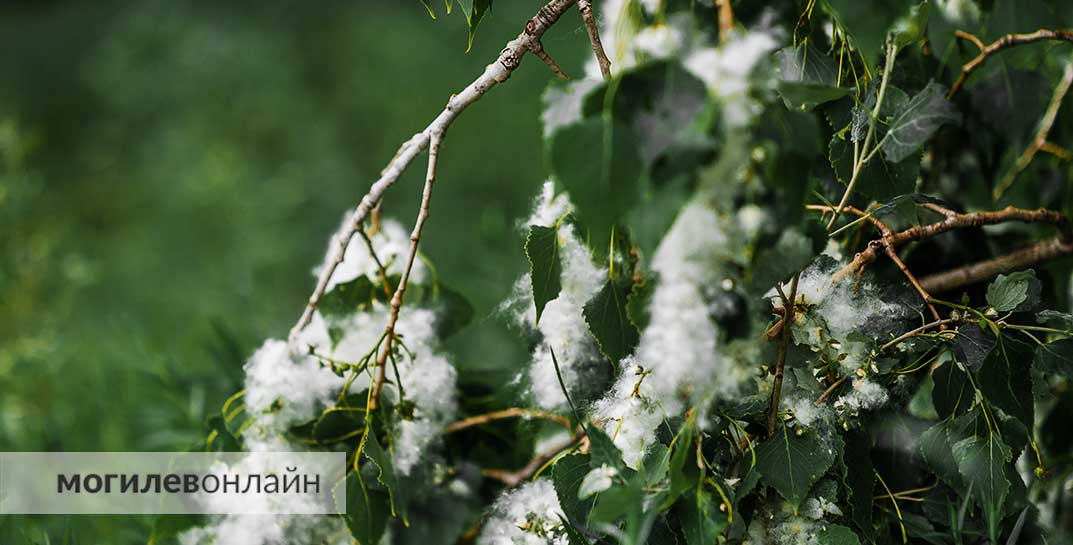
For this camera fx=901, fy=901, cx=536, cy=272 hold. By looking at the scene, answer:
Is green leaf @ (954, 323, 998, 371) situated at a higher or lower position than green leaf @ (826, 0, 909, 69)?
lower

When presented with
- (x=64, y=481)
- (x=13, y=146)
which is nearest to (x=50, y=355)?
(x=13, y=146)

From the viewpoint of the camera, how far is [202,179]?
2.10 meters

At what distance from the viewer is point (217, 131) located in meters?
2.52

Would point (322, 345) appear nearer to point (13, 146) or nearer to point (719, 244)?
point (719, 244)

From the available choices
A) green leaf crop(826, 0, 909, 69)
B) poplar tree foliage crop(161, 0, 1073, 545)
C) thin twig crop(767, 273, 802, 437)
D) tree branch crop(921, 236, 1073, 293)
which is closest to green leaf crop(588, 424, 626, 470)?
poplar tree foliage crop(161, 0, 1073, 545)

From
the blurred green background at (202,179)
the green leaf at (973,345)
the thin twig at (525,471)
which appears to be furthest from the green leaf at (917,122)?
the blurred green background at (202,179)

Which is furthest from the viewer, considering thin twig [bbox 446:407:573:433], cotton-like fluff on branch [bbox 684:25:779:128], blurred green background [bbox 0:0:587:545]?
blurred green background [bbox 0:0:587:545]

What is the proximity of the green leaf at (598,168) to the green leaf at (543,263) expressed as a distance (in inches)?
6.3

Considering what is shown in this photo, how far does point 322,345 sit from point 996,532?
0.47 meters

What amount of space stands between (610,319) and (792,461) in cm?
13

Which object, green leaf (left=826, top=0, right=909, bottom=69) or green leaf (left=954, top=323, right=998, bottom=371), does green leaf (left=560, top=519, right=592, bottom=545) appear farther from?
green leaf (left=826, top=0, right=909, bottom=69)

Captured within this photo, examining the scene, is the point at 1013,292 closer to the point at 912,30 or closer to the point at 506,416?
the point at 912,30

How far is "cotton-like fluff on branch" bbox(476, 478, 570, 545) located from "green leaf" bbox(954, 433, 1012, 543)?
0.23 m

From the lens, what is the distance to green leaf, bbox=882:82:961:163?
529 mm
